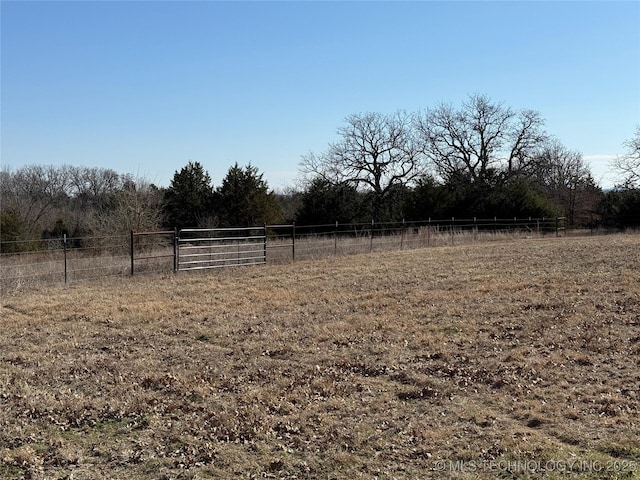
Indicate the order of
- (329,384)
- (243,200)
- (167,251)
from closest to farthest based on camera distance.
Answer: (329,384) < (167,251) < (243,200)

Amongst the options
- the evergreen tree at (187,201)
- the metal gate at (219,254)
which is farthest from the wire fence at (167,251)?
the evergreen tree at (187,201)

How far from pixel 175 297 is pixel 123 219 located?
1455 cm

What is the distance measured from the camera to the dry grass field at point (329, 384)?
4.02 m

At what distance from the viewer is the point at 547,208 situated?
119 feet

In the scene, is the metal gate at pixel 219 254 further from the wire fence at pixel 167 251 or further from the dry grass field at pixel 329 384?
the dry grass field at pixel 329 384

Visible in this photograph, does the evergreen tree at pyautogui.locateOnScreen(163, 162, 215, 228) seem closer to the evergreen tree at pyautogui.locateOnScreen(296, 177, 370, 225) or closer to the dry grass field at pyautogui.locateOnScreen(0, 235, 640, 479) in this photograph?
the evergreen tree at pyautogui.locateOnScreen(296, 177, 370, 225)

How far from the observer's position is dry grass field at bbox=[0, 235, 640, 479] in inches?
158

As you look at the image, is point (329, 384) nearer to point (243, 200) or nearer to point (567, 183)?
point (243, 200)

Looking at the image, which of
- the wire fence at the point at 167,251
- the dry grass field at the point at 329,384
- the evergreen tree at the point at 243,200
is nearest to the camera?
the dry grass field at the point at 329,384

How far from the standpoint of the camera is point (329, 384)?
19.0 ft

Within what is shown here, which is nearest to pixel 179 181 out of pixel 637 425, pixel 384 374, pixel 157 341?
pixel 157 341

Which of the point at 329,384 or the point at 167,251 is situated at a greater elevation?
the point at 167,251

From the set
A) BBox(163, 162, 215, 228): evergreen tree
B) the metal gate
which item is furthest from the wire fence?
BBox(163, 162, 215, 228): evergreen tree

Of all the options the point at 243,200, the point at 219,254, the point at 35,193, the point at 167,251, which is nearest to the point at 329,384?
the point at 219,254
